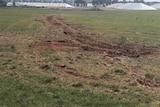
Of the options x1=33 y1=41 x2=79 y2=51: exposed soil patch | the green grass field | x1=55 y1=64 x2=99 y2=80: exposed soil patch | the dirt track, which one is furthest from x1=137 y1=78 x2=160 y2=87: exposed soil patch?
x1=33 y1=41 x2=79 y2=51: exposed soil patch

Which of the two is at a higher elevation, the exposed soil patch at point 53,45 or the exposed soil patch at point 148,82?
the exposed soil patch at point 148,82

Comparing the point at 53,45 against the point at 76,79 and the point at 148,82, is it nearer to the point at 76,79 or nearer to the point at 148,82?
the point at 76,79

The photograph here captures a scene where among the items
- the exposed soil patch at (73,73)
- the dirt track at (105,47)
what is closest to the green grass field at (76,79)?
the exposed soil patch at (73,73)

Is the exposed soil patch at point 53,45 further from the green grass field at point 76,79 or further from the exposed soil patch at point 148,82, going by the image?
the exposed soil patch at point 148,82

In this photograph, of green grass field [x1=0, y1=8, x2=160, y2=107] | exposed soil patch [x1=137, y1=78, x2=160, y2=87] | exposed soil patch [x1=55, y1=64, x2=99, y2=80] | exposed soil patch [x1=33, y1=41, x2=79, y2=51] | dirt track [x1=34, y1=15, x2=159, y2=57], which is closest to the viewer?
green grass field [x1=0, y1=8, x2=160, y2=107]

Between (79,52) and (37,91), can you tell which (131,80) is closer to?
(37,91)

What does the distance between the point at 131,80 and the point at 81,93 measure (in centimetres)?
367

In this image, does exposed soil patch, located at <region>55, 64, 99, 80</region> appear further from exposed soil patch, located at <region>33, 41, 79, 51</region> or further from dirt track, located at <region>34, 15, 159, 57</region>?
exposed soil patch, located at <region>33, 41, 79, 51</region>

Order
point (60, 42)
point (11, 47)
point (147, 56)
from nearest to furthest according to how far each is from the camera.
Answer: point (147, 56)
point (11, 47)
point (60, 42)

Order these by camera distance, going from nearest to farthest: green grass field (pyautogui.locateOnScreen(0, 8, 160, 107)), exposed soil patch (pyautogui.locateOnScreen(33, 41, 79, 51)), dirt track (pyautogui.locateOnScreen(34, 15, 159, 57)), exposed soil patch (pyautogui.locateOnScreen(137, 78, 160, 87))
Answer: green grass field (pyautogui.locateOnScreen(0, 8, 160, 107))
exposed soil patch (pyautogui.locateOnScreen(137, 78, 160, 87))
dirt track (pyautogui.locateOnScreen(34, 15, 159, 57))
exposed soil patch (pyautogui.locateOnScreen(33, 41, 79, 51))

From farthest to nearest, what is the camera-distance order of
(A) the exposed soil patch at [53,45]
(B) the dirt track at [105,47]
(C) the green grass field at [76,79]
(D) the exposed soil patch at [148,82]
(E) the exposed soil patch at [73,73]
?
(A) the exposed soil patch at [53,45]
(B) the dirt track at [105,47]
(E) the exposed soil patch at [73,73]
(D) the exposed soil patch at [148,82]
(C) the green grass field at [76,79]

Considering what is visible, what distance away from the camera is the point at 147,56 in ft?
92.3

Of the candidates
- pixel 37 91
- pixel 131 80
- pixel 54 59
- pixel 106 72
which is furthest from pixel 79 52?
pixel 37 91

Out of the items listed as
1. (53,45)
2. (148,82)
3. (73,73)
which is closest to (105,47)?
(53,45)
